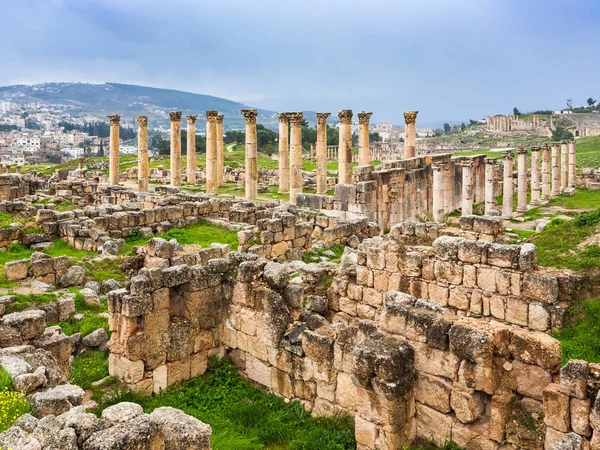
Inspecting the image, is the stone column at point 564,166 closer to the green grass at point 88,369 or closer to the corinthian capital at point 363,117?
the corinthian capital at point 363,117

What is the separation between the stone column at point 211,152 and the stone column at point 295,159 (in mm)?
7344

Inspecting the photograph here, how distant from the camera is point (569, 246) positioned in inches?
571

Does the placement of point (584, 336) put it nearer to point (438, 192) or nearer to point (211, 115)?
point (438, 192)

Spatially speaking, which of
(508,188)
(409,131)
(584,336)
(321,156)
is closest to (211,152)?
(321,156)

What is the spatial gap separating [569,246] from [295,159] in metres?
23.3

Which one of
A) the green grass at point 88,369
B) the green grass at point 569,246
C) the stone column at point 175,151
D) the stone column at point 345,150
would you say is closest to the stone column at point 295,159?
the stone column at point 345,150

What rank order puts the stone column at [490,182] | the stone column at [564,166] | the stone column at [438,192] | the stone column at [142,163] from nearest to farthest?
the stone column at [438,192] < the stone column at [490,182] < the stone column at [142,163] < the stone column at [564,166]

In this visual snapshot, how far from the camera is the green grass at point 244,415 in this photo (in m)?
8.12

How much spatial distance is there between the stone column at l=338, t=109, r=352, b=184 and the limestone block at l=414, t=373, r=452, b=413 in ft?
92.9

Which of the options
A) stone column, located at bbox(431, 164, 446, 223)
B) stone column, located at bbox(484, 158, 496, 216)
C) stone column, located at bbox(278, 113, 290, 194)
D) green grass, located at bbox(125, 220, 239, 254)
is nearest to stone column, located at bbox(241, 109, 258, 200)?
stone column, located at bbox(278, 113, 290, 194)

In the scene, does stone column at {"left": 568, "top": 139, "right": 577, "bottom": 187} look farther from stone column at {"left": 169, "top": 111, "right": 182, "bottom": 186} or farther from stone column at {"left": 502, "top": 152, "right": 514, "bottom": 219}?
stone column at {"left": 169, "top": 111, "right": 182, "bottom": 186}

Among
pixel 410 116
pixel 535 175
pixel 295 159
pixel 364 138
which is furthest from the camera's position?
pixel 364 138

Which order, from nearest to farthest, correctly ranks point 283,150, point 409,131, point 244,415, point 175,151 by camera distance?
point 244,415, point 283,150, point 409,131, point 175,151

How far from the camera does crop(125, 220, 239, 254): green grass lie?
21.2m
